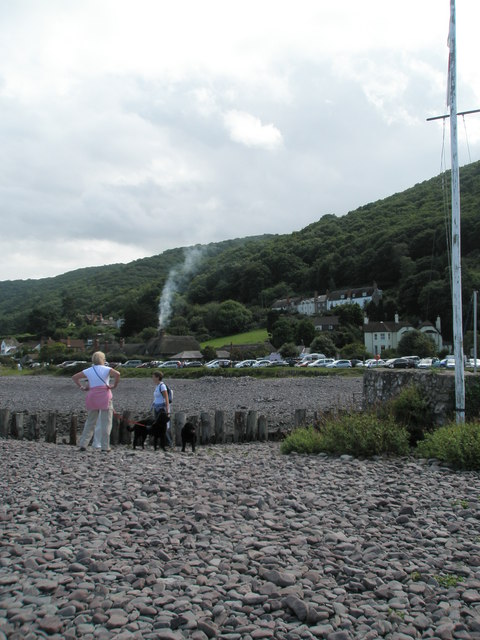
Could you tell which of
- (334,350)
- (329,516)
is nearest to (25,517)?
(329,516)

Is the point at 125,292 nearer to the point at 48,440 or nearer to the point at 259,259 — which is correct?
the point at 259,259

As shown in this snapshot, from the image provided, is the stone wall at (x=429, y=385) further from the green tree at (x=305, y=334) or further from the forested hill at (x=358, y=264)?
the forested hill at (x=358, y=264)

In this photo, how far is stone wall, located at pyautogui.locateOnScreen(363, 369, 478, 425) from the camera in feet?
43.2

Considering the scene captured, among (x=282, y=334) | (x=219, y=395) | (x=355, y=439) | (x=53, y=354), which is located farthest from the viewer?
(x=53, y=354)

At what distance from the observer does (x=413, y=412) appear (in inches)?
529

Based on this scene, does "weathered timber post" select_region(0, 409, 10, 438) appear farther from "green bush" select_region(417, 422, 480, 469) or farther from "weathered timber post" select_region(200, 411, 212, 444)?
"green bush" select_region(417, 422, 480, 469)

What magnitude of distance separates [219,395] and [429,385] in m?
29.0

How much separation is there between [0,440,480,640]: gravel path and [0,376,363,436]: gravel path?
52.9 ft

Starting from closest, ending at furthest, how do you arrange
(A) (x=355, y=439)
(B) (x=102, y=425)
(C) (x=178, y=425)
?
(A) (x=355, y=439), (B) (x=102, y=425), (C) (x=178, y=425)

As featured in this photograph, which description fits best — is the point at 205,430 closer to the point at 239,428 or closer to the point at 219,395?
the point at 239,428

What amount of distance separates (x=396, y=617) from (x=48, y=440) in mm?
15021

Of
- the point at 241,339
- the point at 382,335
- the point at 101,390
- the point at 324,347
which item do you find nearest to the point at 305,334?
the point at 324,347

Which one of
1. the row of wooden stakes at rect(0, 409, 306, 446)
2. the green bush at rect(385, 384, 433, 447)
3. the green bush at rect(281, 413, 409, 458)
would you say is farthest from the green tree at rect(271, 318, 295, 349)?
the green bush at rect(281, 413, 409, 458)

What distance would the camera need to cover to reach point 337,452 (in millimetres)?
11664
